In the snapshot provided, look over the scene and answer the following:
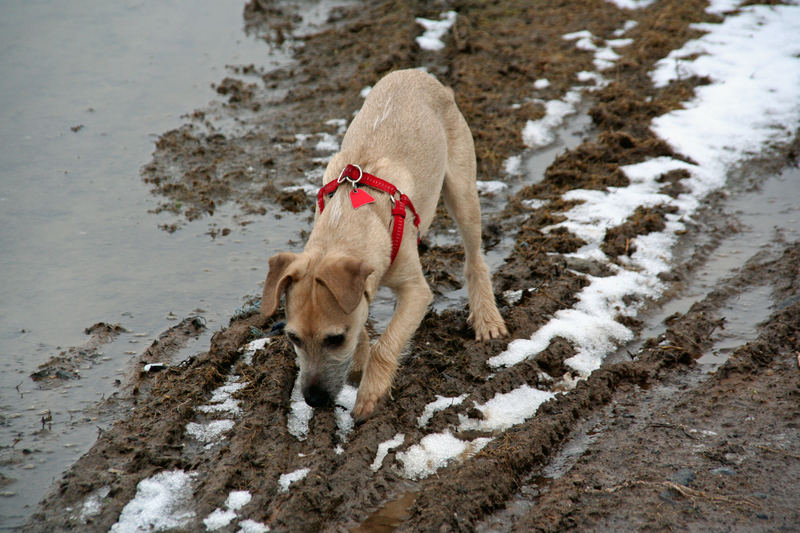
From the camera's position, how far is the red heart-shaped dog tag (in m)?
4.45

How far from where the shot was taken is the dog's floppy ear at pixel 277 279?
12.9 feet

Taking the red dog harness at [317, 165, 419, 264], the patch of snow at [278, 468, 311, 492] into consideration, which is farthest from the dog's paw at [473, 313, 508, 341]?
the patch of snow at [278, 468, 311, 492]

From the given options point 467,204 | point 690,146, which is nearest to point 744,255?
point 690,146

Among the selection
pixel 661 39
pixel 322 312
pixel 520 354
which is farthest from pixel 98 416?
pixel 661 39

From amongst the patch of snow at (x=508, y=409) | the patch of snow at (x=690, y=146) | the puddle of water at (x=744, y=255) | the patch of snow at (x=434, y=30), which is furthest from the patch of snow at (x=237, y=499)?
the patch of snow at (x=434, y=30)

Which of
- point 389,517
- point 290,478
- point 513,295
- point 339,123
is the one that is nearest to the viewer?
point 389,517

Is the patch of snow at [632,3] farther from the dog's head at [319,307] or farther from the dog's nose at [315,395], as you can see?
the dog's nose at [315,395]

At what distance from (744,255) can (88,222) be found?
629cm

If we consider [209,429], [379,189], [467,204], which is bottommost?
[209,429]

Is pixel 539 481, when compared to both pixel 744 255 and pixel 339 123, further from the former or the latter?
pixel 339 123

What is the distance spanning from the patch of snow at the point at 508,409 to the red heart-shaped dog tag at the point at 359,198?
151 cm

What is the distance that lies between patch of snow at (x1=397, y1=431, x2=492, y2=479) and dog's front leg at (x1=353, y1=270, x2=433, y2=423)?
48 centimetres

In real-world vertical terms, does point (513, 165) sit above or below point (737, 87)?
below

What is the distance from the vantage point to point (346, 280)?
3838 millimetres
